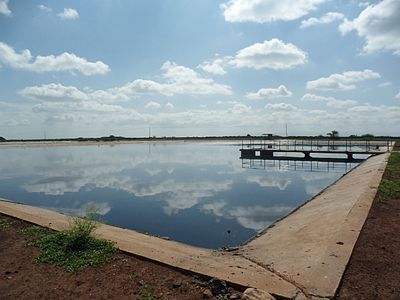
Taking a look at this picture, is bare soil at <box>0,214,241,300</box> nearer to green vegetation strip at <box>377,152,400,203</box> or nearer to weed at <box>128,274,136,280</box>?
weed at <box>128,274,136,280</box>

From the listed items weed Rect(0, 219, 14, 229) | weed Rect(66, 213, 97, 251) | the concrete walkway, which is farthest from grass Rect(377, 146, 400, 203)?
weed Rect(0, 219, 14, 229)

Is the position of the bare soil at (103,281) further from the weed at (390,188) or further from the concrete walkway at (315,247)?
the weed at (390,188)

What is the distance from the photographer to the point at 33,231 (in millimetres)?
10320

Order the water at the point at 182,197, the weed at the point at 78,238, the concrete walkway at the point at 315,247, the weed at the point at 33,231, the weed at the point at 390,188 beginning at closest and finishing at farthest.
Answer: the concrete walkway at the point at 315,247 < the weed at the point at 78,238 < the weed at the point at 33,231 < the weed at the point at 390,188 < the water at the point at 182,197

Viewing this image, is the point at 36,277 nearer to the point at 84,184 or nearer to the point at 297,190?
the point at 297,190

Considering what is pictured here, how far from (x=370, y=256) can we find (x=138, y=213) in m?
11.8

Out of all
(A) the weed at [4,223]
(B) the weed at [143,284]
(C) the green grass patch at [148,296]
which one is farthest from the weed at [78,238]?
(A) the weed at [4,223]

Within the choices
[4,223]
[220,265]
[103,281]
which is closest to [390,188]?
[220,265]

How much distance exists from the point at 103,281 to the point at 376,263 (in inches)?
211

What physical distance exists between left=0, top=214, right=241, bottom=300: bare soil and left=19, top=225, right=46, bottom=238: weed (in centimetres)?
182

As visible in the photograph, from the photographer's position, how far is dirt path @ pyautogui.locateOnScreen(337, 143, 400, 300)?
5.95m

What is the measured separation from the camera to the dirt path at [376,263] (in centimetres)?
595

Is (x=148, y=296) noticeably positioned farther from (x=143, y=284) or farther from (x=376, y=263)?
(x=376, y=263)

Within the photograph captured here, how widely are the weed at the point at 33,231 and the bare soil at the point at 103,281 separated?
5.96 feet
